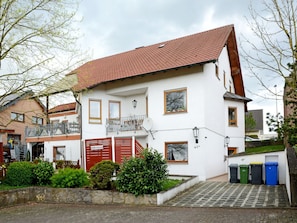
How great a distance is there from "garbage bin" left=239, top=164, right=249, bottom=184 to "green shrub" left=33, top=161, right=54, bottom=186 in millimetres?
8929

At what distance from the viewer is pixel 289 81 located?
31.7ft

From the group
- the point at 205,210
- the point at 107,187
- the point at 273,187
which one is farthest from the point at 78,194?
the point at 273,187

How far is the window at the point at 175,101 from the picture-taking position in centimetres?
1781

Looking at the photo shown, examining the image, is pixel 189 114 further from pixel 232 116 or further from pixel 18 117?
pixel 18 117

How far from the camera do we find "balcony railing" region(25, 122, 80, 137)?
21016 mm

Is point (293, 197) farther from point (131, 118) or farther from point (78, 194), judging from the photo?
point (131, 118)

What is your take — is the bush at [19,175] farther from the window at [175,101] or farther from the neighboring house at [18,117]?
the window at [175,101]

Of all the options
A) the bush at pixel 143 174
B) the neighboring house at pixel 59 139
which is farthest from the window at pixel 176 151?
the neighboring house at pixel 59 139

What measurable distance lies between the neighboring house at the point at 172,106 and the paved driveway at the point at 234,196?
10.9 feet

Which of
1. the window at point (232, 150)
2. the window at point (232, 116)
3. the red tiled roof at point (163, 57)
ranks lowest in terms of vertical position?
the window at point (232, 150)

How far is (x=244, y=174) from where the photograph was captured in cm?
1441

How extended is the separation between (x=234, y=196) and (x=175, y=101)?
7840 millimetres

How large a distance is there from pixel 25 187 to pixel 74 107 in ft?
43.5

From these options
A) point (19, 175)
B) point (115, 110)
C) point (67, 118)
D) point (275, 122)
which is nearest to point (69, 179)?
point (19, 175)
